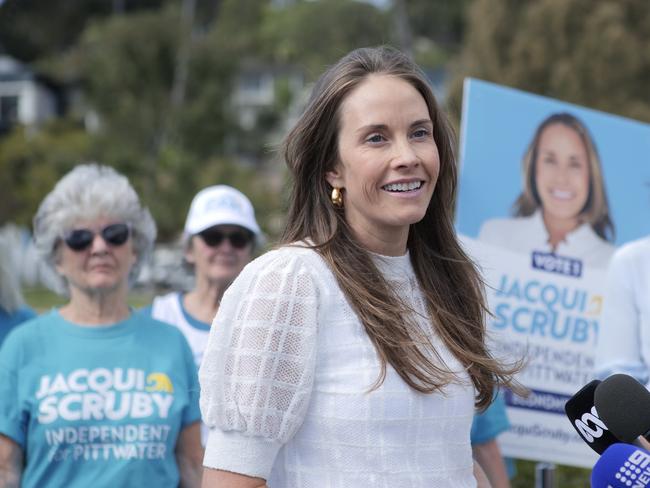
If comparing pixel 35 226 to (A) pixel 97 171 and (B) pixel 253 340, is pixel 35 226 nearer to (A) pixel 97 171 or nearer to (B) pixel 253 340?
(A) pixel 97 171

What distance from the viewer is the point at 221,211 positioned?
4746 mm

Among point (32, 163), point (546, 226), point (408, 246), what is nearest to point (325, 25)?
point (32, 163)

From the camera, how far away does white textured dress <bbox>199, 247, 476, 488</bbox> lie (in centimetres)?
201

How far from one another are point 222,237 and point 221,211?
12 centimetres

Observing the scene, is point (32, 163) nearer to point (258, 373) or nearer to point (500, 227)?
point (500, 227)

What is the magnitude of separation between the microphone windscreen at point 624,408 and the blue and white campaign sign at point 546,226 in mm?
2076

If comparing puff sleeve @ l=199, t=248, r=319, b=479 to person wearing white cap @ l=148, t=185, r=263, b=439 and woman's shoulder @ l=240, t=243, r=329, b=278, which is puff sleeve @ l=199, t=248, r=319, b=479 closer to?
woman's shoulder @ l=240, t=243, r=329, b=278

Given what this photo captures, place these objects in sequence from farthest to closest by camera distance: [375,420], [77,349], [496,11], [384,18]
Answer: [384,18] < [496,11] < [77,349] < [375,420]

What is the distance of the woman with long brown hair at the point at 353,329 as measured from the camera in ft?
6.63

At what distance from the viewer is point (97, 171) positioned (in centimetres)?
389

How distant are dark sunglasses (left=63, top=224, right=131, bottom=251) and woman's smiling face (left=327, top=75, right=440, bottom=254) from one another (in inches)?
63.7

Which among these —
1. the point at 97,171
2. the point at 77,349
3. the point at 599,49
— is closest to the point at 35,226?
the point at 97,171

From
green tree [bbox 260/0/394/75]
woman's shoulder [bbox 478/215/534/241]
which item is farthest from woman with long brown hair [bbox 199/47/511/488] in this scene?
green tree [bbox 260/0/394/75]

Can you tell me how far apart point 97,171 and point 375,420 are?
2.18m
